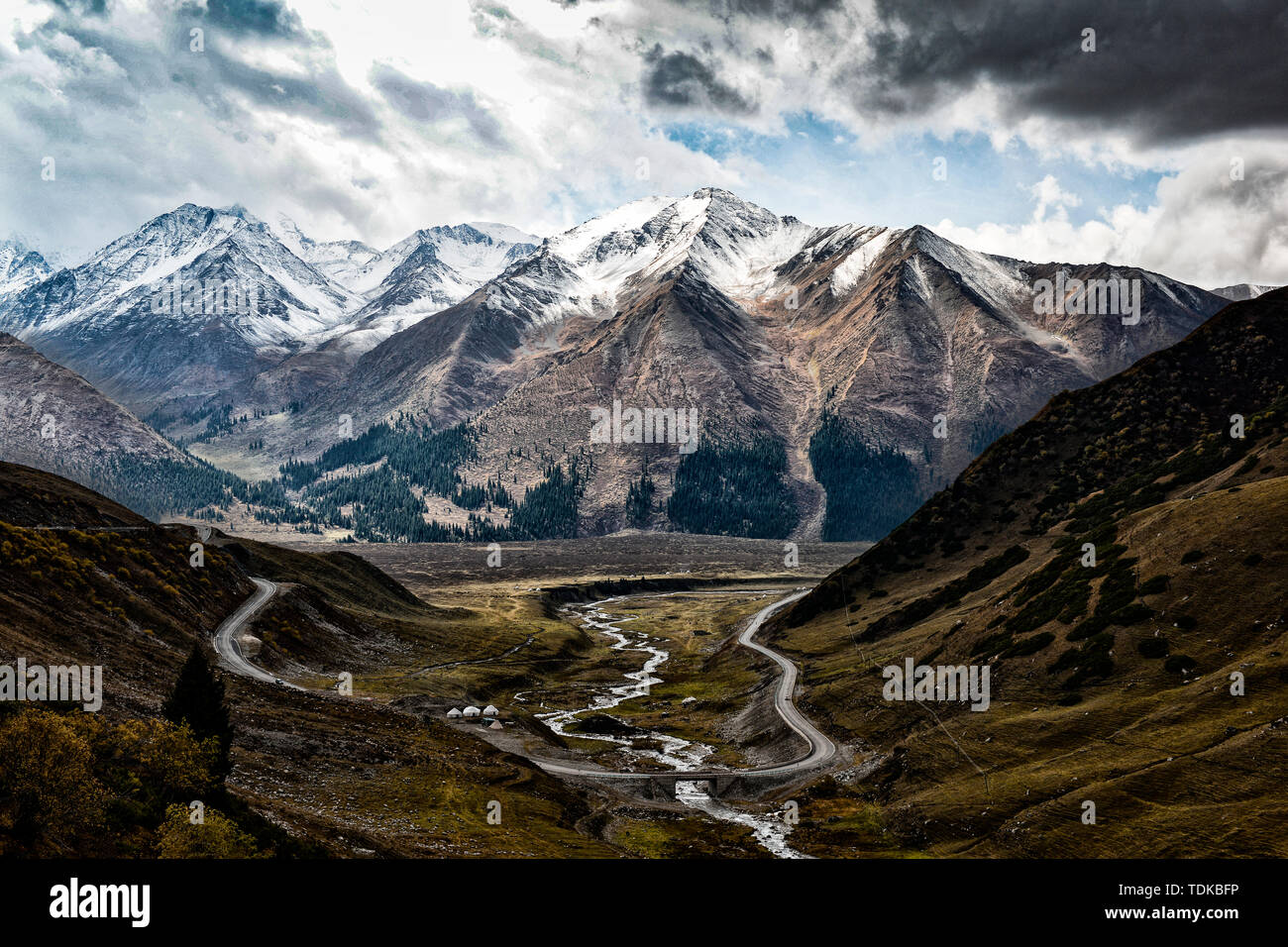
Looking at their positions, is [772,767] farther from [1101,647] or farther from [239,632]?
[239,632]

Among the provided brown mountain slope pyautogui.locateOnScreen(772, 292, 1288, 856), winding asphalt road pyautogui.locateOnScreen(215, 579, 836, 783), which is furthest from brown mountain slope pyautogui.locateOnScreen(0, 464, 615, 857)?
brown mountain slope pyautogui.locateOnScreen(772, 292, 1288, 856)

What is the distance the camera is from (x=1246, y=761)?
51.0 m

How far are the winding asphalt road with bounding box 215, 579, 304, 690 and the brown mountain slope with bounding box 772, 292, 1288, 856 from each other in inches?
2644

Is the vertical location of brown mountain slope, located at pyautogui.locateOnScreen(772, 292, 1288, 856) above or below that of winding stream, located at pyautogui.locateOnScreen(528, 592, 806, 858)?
above

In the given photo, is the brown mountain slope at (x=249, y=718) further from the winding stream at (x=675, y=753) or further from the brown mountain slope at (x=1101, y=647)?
the brown mountain slope at (x=1101, y=647)

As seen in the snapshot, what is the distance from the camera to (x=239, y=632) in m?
111

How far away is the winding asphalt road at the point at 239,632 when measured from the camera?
317 ft

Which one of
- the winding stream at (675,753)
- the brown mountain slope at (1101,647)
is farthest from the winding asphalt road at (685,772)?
the winding stream at (675,753)

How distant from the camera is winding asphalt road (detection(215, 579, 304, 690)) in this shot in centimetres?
9656

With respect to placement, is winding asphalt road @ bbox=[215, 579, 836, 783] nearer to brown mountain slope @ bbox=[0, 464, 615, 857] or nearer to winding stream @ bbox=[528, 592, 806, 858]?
brown mountain slope @ bbox=[0, 464, 615, 857]

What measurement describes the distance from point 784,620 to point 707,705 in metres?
46.0
